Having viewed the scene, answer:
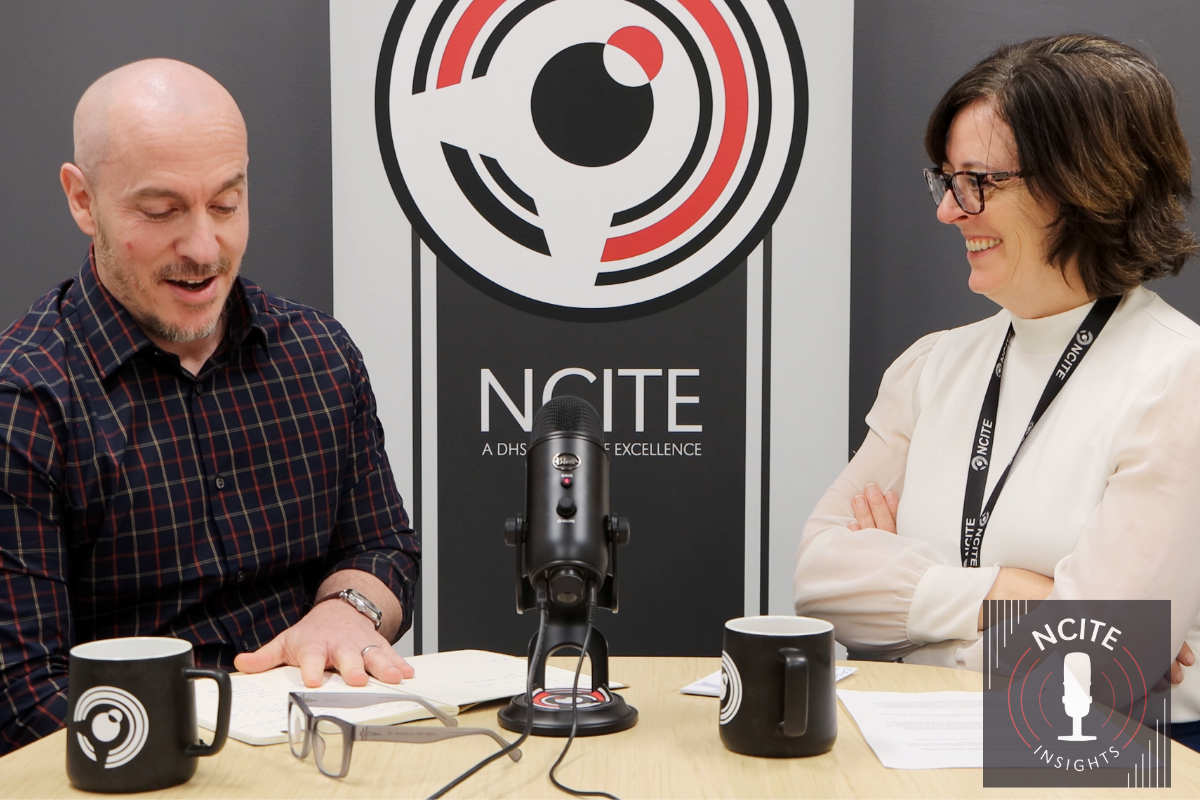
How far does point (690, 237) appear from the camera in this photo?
8.35 feet

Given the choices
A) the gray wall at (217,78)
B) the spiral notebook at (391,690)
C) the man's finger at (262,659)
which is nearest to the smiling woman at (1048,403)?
the spiral notebook at (391,690)

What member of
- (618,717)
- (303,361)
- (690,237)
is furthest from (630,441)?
(618,717)

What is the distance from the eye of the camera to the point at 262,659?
1.39m

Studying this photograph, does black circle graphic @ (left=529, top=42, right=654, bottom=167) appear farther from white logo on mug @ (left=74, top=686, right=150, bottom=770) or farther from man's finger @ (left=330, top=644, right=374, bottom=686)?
white logo on mug @ (left=74, top=686, right=150, bottom=770)

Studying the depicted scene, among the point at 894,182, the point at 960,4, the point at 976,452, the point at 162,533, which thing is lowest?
the point at 162,533

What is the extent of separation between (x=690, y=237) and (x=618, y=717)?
1568 mm

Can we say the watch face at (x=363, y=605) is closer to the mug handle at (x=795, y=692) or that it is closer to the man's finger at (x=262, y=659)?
the man's finger at (x=262, y=659)

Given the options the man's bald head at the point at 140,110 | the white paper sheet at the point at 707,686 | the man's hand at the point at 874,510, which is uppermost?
the man's bald head at the point at 140,110

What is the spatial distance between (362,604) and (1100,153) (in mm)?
1403

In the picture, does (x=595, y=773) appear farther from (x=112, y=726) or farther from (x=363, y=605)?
(x=363, y=605)

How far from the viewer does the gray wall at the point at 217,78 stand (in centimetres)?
272

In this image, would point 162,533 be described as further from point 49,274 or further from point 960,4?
point 960,4

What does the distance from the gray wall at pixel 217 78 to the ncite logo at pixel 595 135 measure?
335 millimetres

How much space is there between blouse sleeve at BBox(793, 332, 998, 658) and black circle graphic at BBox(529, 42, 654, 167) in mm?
910
